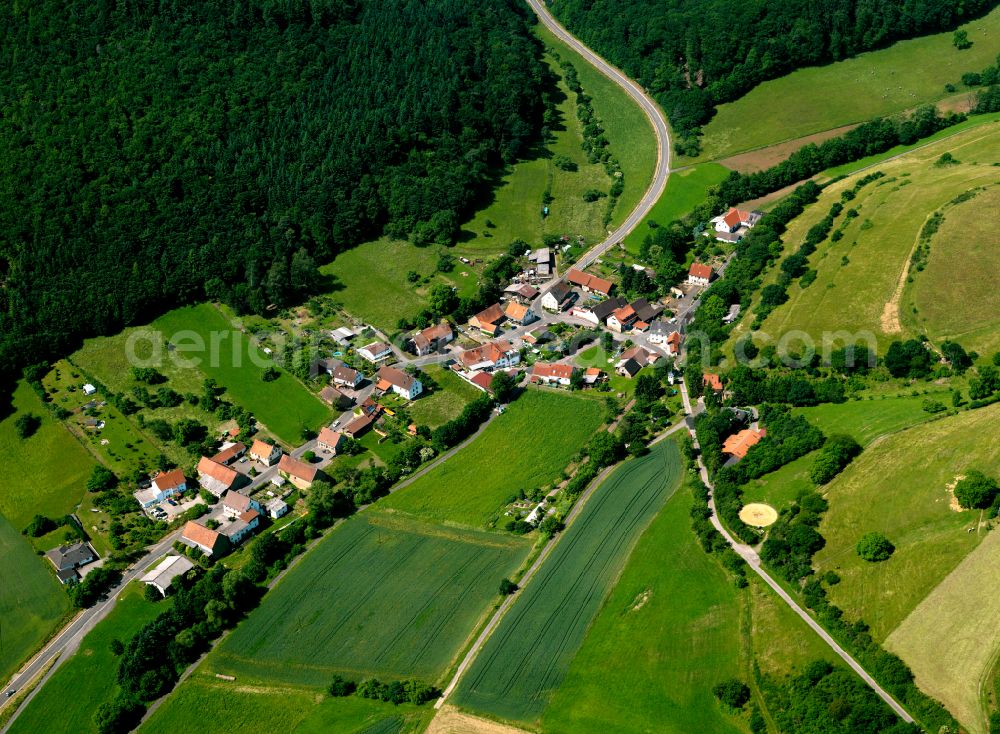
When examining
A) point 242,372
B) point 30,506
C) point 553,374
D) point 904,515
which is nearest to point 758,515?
point 904,515

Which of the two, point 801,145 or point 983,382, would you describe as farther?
point 801,145

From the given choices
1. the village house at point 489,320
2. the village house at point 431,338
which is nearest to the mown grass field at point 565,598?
the village house at point 489,320

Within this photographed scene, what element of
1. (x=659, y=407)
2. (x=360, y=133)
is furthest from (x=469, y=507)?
(x=360, y=133)

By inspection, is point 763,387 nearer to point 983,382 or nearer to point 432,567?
point 983,382

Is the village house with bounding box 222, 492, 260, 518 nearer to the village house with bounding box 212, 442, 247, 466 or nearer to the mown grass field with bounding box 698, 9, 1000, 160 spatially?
the village house with bounding box 212, 442, 247, 466

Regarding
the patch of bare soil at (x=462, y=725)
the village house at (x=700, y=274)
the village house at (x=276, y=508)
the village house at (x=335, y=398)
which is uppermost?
the village house at (x=700, y=274)

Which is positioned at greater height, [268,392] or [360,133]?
[360,133]

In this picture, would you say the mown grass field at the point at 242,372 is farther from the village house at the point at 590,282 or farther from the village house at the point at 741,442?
the village house at the point at 741,442
